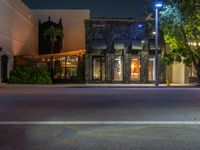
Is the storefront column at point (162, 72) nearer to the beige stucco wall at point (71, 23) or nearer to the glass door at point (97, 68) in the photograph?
the glass door at point (97, 68)

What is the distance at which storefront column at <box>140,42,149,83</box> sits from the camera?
39.2 m

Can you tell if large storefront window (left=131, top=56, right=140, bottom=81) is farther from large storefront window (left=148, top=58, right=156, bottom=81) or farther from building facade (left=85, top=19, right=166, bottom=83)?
large storefront window (left=148, top=58, right=156, bottom=81)

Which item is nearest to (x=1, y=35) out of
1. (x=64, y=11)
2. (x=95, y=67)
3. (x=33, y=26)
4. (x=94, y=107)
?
(x=95, y=67)

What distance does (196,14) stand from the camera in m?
33.0

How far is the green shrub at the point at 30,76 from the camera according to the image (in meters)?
37.6

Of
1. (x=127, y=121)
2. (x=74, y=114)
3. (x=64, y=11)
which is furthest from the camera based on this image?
(x=64, y=11)

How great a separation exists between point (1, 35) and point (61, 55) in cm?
650

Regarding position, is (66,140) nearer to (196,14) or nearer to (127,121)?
(127,121)

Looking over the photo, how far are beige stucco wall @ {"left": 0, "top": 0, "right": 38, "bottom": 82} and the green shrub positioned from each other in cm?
206

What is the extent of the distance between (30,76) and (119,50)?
9075 mm

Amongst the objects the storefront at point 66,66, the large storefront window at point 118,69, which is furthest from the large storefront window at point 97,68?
the large storefront window at point 118,69

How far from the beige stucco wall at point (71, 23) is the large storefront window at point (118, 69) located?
17.8m

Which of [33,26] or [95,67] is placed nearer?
[95,67]

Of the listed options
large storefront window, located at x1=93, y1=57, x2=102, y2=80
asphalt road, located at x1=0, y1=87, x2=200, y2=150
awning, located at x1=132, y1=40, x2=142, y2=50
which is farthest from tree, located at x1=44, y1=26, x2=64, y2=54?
asphalt road, located at x1=0, y1=87, x2=200, y2=150
